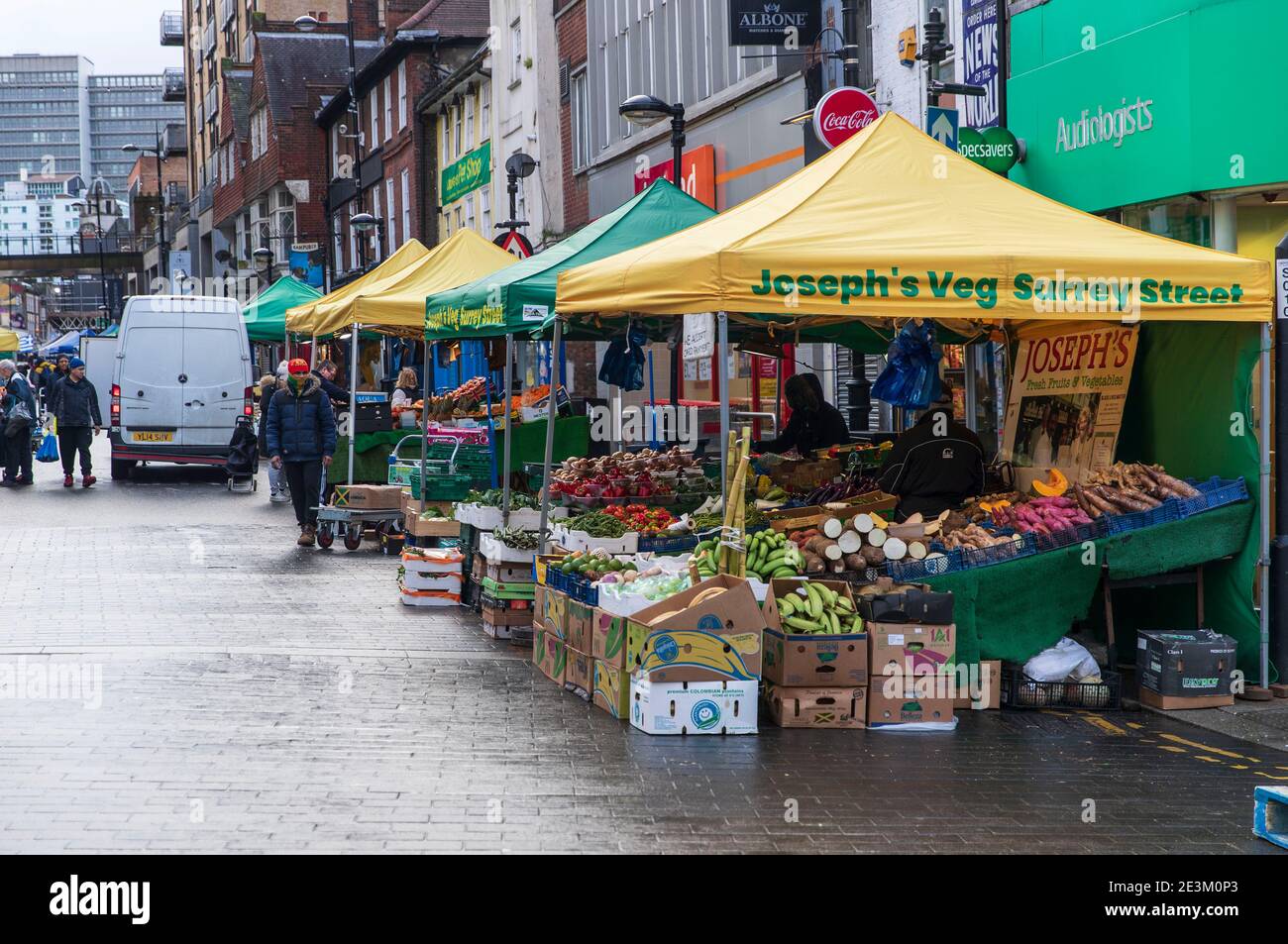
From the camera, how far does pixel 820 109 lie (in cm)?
1480

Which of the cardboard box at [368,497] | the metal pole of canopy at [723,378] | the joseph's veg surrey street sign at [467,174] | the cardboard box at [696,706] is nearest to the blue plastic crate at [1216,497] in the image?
the metal pole of canopy at [723,378]

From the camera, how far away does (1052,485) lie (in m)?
10.7

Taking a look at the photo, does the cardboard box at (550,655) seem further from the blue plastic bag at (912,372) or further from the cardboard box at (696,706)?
the blue plastic bag at (912,372)

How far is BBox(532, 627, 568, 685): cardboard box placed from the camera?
9844 millimetres

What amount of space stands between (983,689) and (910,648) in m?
0.81

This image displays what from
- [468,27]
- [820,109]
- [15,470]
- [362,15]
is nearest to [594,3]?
[15,470]

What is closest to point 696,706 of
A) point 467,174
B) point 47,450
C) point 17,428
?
point 17,428

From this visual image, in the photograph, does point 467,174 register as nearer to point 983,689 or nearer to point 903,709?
point 983,689

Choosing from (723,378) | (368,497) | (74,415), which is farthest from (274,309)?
(723,378)

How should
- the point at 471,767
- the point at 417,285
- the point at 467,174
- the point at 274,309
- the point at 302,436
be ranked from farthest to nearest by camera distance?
the point at 467,174 → the point at 274,309 → the point at 417,285 → the point at 302,436 → the point at 471,767

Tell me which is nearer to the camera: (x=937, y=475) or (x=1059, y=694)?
(x=1059, y=694)

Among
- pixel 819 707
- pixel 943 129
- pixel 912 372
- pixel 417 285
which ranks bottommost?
pixel 819 707

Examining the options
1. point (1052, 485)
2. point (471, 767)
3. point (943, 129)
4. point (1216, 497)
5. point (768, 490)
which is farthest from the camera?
point (943, 129)

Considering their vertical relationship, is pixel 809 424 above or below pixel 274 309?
below
